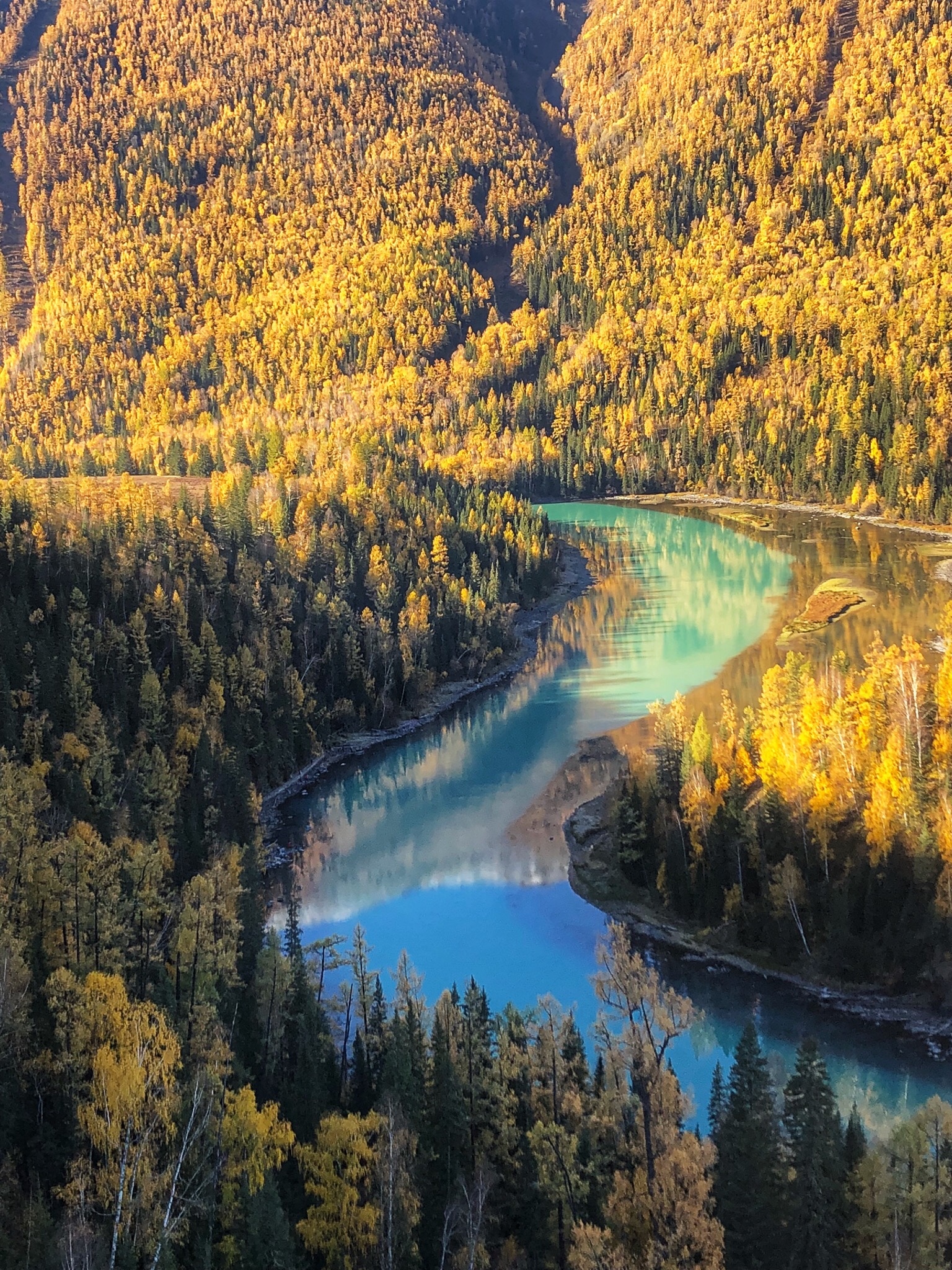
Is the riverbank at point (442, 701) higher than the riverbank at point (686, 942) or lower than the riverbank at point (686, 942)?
higher

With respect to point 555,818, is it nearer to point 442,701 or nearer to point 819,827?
point 819,827

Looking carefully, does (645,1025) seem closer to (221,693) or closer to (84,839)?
(84,839)

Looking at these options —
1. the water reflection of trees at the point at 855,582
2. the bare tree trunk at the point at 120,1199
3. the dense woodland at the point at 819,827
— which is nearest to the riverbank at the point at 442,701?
the water reflection of trees at the point at 855,582

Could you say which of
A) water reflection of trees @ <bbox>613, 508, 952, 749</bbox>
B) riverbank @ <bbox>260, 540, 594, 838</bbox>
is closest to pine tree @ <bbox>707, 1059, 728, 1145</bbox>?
riverbank @ <bbox>260, 540, 594, 838</bbox>

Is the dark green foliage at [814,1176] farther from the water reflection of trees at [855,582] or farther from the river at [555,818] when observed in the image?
the water reflection of trees at [855,582]

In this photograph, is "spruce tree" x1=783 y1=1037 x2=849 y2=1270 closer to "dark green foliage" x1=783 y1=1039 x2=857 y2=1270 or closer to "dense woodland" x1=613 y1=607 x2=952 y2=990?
"dark green foliage" x1=783 y1=1039 x2=857 y2=1270
